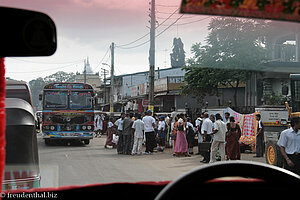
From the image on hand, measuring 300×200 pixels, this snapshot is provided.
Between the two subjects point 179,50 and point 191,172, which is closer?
point 191,172

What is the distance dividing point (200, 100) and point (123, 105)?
54.2 feet

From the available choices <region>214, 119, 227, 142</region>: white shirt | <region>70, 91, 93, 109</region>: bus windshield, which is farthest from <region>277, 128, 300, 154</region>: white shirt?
<region>70, 91, 93, 109</region>: bus windshield

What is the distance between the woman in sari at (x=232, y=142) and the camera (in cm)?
1118

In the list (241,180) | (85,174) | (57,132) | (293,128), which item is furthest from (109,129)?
(241,180)

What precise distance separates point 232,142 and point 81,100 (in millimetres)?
8997

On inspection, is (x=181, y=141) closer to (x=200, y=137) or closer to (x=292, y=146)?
(x=200, y=137)

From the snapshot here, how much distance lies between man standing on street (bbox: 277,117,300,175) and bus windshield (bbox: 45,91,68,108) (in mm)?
12201

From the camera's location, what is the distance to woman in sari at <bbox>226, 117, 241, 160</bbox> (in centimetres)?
1118

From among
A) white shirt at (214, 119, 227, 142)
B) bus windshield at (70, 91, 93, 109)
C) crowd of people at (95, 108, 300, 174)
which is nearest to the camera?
crowd of people at (95, 108, 300, 174)

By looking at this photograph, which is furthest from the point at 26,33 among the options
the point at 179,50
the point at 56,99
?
the point at 56,99

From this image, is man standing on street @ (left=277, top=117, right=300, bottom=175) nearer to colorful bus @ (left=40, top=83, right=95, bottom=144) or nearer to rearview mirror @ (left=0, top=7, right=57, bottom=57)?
rearview mirror @ (left=0, top=7, right=57, bottom=57)

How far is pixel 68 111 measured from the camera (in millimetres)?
17828

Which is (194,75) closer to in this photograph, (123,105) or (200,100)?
(200,100)

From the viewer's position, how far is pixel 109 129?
693 inches
